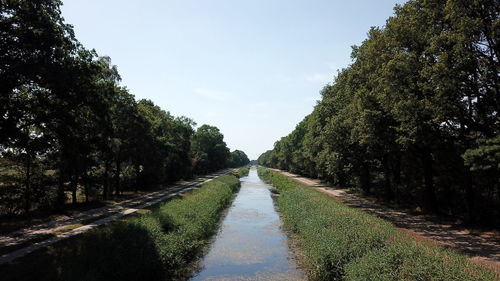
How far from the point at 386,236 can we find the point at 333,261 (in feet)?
9.68

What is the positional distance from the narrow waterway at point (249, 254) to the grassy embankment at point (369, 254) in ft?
A: 4.58

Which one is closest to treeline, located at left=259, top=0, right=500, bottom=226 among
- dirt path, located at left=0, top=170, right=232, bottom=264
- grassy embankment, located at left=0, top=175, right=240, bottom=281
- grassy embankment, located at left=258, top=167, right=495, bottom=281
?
grassy embankment, located at left=258, top=167, right=495, bottom=281

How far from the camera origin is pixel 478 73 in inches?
758

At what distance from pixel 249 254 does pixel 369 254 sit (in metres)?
8.72

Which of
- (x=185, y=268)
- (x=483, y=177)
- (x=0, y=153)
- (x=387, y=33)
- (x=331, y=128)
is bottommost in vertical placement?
(x=185, y=268)

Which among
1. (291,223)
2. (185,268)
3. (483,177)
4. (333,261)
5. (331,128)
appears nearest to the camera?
(333,261)

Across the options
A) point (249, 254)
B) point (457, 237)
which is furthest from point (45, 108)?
point (457, 237)

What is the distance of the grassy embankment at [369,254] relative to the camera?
10.5 metres

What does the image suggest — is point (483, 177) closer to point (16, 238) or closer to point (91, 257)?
point (91, 257)

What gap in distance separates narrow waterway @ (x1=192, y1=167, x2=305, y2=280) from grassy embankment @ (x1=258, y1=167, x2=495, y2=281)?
4.58 ft

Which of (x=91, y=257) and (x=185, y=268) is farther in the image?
(x=185, y=268)

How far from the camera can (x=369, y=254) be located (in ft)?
43.7

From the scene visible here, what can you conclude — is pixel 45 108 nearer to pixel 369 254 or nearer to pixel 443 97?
pixel 369 254

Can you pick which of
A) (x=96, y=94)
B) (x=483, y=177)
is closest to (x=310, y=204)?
(x=483, y=177)
